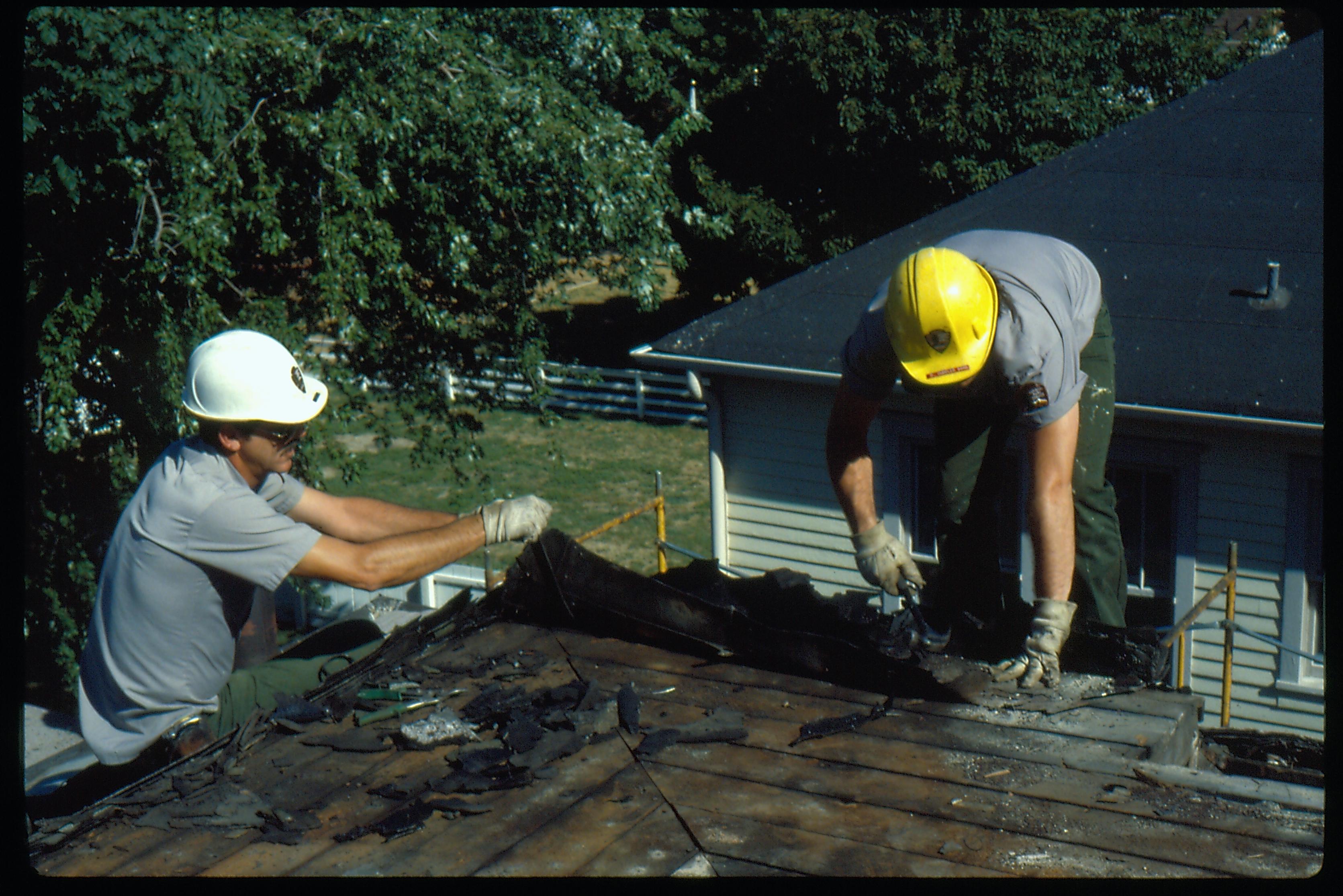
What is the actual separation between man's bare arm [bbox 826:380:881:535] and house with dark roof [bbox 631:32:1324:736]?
337 cm

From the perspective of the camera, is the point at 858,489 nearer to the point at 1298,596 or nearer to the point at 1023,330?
the point at 1023,330

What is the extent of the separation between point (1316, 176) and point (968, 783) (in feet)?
25.6

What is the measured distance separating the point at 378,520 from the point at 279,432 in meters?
0.85

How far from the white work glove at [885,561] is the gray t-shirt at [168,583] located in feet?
7.21

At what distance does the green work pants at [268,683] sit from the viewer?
4.37 meters

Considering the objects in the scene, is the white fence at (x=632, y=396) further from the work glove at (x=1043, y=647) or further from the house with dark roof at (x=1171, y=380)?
the work glove at (x=1043, y=647)

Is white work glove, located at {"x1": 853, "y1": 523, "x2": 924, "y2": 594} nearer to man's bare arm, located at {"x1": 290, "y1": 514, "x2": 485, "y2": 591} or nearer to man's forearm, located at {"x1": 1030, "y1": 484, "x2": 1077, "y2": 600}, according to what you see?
man's forearm, located at {"x1": 1030, "y1": 484, "x2": 1077, "y2": 600}

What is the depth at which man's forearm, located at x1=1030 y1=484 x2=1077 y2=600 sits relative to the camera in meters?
4.11

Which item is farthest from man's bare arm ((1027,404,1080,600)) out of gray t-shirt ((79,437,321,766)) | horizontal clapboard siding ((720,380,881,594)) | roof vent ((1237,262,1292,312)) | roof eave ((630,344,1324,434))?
horizontal clapboard siding ((720,380,881,594))

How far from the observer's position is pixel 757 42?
789 inches

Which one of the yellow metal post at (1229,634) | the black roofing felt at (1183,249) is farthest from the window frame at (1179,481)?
the black roofing felt at (1183,249)

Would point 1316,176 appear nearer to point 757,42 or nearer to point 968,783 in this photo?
point 968,783

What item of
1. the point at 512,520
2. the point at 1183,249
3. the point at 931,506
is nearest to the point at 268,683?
the point at 512,520

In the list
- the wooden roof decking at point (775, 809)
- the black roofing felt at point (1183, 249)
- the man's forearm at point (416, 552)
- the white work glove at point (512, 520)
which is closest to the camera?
the wooden roof decking at point (775, 809)
